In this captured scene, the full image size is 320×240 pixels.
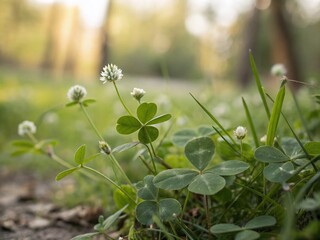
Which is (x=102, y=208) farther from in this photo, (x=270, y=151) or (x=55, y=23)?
(x=55, y=23)

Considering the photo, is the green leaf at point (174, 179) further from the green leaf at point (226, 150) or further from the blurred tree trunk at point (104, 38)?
the blurred tree trunk at point (104, 38)

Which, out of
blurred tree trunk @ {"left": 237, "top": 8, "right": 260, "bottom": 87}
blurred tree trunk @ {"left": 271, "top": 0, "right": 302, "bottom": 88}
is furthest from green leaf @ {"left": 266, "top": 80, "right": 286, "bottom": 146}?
blurred tree trunk @ {"left": 237, "top": 8, "right": 260, "bottom": 87}

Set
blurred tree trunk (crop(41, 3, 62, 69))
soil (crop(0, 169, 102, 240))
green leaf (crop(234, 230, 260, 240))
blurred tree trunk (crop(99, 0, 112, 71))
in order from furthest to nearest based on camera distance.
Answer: blurred tree trunk (crop(41, 3, 62, 69)), blurred tree trunk (crop(99, 0, 112, 71)), soil (crop(0, 169, 102, 240)), green leaf (crop(234, 230, 260, 240))

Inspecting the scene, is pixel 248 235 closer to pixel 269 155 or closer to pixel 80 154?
pixel 269 155

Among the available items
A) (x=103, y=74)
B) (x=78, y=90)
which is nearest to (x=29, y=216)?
(x=78, y=90)

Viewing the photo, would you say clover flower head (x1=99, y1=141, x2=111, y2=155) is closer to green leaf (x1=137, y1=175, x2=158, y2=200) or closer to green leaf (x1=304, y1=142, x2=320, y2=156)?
green leaf (x1=137, y1=175, x2=158, y2=200)
